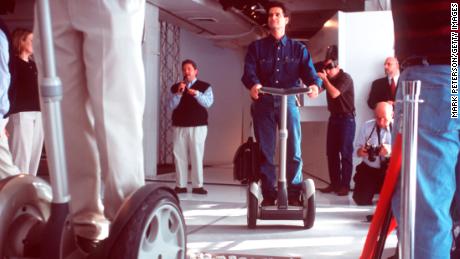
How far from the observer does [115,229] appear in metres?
1.39

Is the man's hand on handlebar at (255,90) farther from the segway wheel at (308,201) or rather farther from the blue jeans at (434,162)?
the blue jeans at (434,162)

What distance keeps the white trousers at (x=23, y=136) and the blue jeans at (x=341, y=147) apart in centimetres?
374

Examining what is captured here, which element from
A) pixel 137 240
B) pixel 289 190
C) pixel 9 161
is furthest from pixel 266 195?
pixel 137 240

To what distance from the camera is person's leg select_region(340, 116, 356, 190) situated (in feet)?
23.0

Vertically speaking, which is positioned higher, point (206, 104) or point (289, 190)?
point (206, 104)

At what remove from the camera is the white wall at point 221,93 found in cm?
1326

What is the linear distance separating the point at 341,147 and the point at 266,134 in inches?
123

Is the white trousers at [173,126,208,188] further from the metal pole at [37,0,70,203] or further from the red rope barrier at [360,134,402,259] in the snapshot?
the metal pole at [37,0,70,203]

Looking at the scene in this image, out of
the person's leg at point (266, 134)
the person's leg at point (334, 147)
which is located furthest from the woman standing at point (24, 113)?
the person's leg at point (334, 147)

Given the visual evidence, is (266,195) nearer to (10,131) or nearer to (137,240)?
(10,131)

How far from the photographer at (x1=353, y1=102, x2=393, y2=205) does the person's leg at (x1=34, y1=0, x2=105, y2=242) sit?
3.92 meters

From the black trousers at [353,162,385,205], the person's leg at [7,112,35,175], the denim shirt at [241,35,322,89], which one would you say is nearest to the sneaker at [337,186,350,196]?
the black trousers at [353,162,385,205]

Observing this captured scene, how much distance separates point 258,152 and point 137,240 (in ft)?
9.20

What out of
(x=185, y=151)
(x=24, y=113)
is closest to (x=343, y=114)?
(x=185, y=151)
